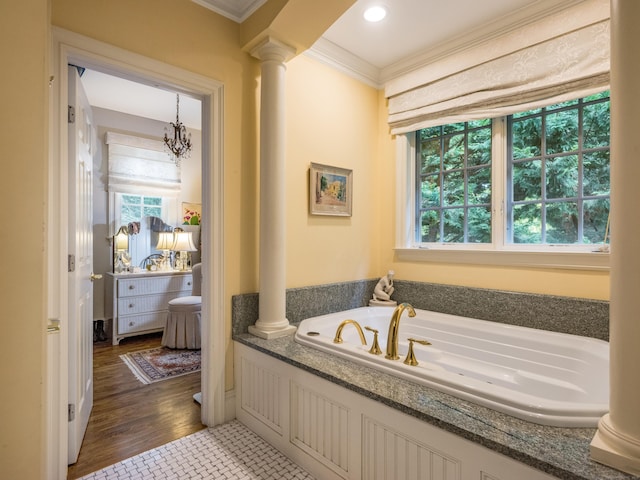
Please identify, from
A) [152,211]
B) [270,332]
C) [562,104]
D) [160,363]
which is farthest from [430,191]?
[152,211]

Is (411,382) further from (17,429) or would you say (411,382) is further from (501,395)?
(17,429)

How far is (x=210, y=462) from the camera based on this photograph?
68.9 inches

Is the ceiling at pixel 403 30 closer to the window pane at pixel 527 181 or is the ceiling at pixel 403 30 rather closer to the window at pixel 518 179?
the window at pixel 518 179

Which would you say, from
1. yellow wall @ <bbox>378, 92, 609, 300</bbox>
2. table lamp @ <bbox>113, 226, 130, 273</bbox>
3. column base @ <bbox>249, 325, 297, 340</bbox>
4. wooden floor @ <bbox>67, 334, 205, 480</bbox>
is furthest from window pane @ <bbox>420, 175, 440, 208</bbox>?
table lamp @ <bbox>113, 226, 130, 273</bbox>

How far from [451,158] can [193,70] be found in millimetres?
2037

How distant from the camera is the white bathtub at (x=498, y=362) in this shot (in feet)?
3.84

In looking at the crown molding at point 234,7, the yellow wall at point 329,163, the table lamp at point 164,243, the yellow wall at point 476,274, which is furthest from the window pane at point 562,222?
the table lamp at point 164,243

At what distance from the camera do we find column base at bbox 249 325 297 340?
2.08 meters

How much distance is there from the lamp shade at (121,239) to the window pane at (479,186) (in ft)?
12.4

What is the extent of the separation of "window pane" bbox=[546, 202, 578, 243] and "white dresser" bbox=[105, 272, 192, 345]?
3.77 m

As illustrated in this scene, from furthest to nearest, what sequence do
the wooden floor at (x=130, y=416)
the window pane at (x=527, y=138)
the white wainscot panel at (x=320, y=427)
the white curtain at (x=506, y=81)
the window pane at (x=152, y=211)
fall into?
the window pane at (x=152, y=211), the window pane at (x=527, y=138), the white curtain at (x=506, y=81), the wooden floor at (x=130, y=416), the white wainscot panel at (x=320, y=427)

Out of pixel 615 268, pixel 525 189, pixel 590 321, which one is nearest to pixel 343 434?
pixel 615 268

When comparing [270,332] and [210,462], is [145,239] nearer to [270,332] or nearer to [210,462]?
[270,332]

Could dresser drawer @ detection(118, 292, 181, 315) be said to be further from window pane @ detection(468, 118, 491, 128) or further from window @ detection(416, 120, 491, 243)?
window pane @ detection(468, 118, 491, 128)
